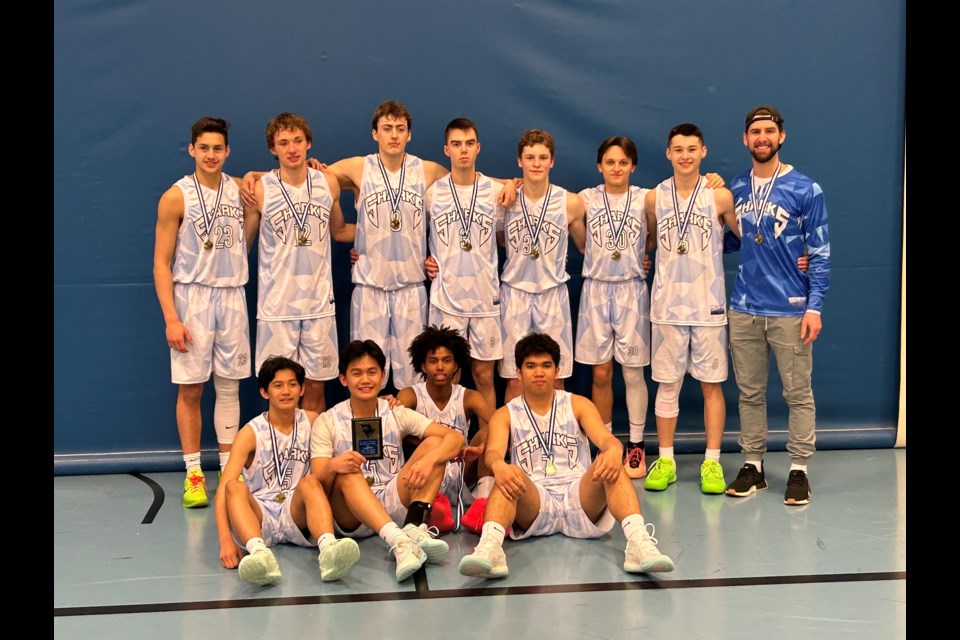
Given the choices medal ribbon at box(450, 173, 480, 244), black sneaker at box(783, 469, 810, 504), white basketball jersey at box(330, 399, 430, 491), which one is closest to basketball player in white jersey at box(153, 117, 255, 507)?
white basketball jersey at box(330, 399, 430, 491)

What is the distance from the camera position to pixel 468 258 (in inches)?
220

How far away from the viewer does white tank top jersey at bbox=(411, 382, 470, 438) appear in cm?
519

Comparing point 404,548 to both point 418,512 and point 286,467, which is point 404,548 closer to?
point 418,512

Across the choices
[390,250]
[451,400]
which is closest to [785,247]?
[451,400]

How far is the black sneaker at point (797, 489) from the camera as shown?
522 centimetres

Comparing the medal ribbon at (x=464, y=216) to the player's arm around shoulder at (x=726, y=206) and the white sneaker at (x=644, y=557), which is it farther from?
the white sneaker at (x=644, y=557)

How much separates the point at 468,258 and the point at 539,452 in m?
1.27

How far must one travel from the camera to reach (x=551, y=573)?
4.36m

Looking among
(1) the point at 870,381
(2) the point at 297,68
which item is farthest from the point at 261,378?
(1) the point at 870,381

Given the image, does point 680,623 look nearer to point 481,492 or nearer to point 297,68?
point 481,492

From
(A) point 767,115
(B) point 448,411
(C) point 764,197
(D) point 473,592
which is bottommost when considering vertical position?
(D) point 473,592

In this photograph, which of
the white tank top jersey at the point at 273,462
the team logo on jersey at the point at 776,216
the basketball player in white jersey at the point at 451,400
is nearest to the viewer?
the white tank top jersey at the point at 273,462

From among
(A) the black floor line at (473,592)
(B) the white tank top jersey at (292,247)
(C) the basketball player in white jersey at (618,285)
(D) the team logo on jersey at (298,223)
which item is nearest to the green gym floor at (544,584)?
(A) the black floor line at (473,592)

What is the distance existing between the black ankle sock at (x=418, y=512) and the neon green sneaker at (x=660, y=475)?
1.41 metres
